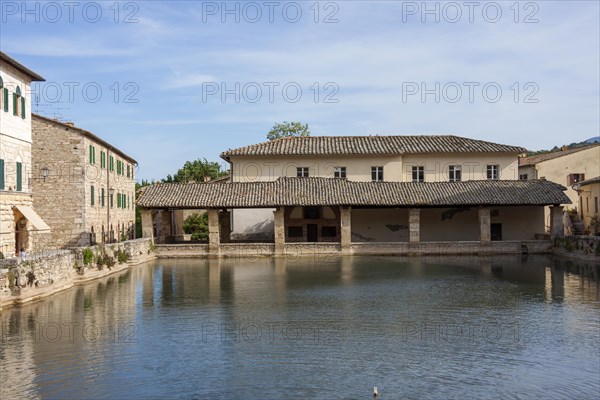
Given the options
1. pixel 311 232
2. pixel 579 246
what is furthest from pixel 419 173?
pixel 579 246

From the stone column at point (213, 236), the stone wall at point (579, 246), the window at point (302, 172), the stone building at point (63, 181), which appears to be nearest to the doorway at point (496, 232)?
the stone wall at point (579, 246)

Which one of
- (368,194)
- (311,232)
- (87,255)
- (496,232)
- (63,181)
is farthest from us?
(496,232)

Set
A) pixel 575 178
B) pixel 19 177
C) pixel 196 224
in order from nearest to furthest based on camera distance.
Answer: pixel 19 177
pixel 575 178
pixel 196 224

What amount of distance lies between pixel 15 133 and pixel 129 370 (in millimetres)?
16162

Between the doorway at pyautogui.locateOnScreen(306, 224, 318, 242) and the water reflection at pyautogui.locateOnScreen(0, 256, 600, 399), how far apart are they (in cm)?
1607

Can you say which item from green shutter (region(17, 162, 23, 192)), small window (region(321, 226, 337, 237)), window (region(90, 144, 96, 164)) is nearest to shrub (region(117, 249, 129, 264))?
window (region(90, 144, 96, 164))

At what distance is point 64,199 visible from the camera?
3191 cm

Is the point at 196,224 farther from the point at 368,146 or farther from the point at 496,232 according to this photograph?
the point at 496,232

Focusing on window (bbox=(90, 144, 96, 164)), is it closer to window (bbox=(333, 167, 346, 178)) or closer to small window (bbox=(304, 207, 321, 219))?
small window (bbox=(304, 207, 321, 219))

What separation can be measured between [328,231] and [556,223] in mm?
13214

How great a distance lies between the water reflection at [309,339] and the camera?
10898 mm

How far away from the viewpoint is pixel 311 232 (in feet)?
135

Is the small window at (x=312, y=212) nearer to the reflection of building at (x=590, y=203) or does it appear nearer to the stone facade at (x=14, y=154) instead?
the reflection of building at (x=590, y=203)

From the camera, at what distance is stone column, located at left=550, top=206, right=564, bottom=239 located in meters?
37.0
